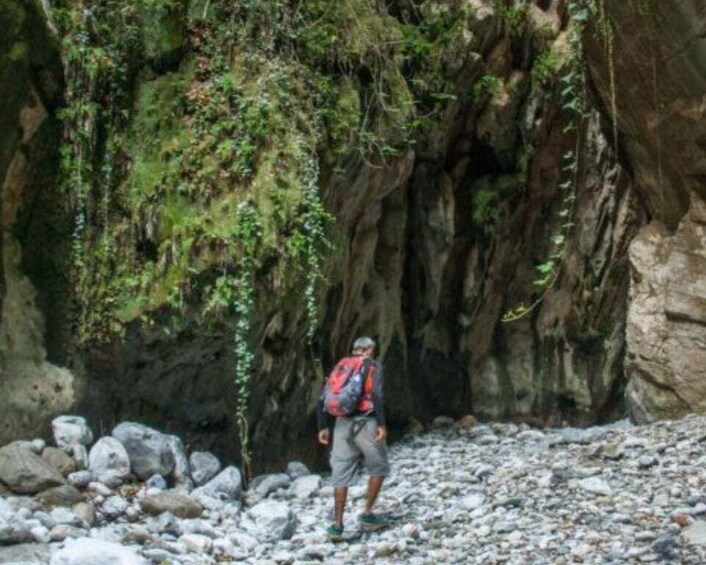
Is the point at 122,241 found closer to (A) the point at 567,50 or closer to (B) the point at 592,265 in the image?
Answer: (A) the point at 567,50

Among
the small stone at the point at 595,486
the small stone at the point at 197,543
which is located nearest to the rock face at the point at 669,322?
the small stone at the point at 595,486

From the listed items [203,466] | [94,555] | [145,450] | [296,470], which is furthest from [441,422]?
[94,555]

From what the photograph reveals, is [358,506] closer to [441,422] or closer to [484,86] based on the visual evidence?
[441,422]

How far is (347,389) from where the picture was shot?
767 cm

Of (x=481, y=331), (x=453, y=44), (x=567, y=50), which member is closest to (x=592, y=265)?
(x=481, y=331)

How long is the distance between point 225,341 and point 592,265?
24.7ft

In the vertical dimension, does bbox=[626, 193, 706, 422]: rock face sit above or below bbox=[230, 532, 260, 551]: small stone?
above

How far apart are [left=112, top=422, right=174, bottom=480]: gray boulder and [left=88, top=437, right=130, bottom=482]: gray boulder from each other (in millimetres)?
123

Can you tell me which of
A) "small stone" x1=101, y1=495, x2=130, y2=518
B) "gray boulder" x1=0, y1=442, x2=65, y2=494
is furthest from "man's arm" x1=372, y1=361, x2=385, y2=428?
Result: "gray boulder" x1=0, y1=442, x2=65, y2=494

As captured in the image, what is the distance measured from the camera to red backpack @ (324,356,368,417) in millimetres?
7648

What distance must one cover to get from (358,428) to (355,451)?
181mm

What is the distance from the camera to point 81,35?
9.62m

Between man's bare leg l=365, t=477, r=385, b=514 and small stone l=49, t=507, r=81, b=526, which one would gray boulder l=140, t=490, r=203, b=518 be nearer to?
small stone l=49, t=507, r=81, b=526

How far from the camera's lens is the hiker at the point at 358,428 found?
767cm
